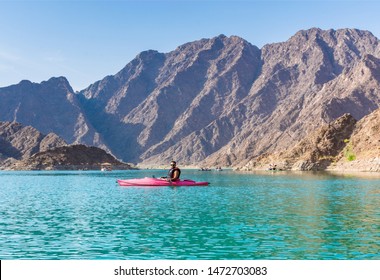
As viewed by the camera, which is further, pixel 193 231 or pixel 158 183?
pixel 158 183

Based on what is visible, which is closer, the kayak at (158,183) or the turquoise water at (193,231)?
the turquoise water at (193,231)

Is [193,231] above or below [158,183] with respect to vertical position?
below

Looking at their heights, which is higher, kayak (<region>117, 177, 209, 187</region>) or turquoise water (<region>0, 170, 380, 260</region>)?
kayak (<region>117, 177, 209, 187</region>)

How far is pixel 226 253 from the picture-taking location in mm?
26734

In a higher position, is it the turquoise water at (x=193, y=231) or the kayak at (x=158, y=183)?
the kayak at (x=158, y=183)

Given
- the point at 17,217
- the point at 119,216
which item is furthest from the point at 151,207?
the point at 17,217

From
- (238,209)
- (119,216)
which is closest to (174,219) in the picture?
(119,216)

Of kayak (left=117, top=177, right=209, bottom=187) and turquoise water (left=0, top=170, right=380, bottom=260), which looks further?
kayak (left=117, top=177, right=209, bottom=187)

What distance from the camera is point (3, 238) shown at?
32312 mm
